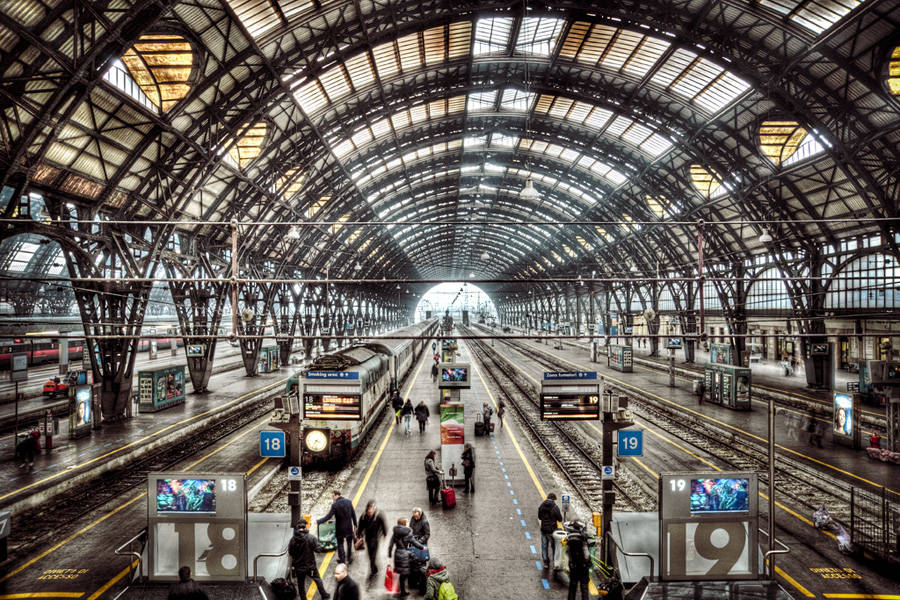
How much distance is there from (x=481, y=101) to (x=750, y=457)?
23.7 m

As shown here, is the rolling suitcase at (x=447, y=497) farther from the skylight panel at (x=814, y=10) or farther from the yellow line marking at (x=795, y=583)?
the skylight panel at (x=814, y=10)

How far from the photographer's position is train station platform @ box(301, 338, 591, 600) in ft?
30.6

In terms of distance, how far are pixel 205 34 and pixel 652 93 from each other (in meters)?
22.1

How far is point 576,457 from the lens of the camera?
1877 cm

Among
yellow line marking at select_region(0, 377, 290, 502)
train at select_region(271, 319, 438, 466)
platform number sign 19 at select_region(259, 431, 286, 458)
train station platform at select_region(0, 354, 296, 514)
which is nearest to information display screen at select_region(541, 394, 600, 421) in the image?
train at select_region(271, 319, 438, 466)

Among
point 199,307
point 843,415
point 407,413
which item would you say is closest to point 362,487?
point 407,413

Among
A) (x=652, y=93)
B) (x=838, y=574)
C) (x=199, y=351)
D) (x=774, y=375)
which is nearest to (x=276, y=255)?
(x=199, y=351)

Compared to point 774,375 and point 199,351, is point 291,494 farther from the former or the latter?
point 774,375

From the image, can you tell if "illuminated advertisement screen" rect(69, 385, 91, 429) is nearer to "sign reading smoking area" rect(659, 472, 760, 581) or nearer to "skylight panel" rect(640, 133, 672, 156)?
"sign reading smoking area" rect(659, 472, 760, 581)

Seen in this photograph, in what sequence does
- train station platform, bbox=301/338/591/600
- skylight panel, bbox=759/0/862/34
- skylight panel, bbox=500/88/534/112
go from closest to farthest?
train station platform, bbox=301/338/591/600
skylight panel, bbox=759/0/862/34
skylight panel, bbox=500/88/534/112

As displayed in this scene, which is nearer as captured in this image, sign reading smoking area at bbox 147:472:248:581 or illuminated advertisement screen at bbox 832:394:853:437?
sign reading smoking area at bbox 147:472:248:581

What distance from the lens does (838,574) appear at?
9.72 m

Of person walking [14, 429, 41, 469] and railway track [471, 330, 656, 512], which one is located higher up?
person walking [14, 429, 41, 469]

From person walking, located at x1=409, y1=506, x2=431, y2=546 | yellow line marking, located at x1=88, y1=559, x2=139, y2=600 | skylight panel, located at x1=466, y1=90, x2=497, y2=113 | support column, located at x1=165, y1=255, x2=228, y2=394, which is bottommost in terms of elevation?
yellow line marking, located at x1=88, y1=559, x2=139, y2=600
